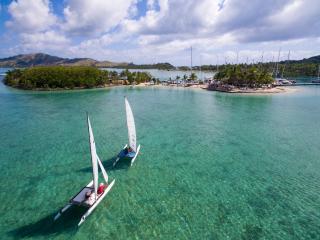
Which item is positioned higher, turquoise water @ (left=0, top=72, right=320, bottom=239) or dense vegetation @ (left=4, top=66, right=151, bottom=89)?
dense vegetation @ (left=4, top=66, right=151, bottom=89)

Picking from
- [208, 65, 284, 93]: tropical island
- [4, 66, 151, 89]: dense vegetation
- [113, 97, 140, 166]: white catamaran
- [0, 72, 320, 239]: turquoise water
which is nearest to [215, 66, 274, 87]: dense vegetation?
[208, 65, 284, 93]: tropical island

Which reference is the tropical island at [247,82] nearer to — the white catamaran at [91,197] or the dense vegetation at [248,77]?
the dense vegetation at [248,77]

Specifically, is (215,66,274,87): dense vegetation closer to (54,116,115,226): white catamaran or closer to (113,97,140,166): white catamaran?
(113,97,140,166): white catamaran

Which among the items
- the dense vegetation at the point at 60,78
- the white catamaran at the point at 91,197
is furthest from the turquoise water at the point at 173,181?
the dense vegetation at the point at 60,78

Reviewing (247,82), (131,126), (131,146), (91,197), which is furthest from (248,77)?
(91,197)

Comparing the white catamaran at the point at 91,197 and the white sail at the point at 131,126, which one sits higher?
the white sail at the point at 131,126

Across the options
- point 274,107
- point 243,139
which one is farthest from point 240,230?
point 274,107

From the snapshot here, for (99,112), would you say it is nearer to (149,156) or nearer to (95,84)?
(149,156)

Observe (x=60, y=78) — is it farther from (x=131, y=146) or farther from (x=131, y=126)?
(x=131, y=126)
